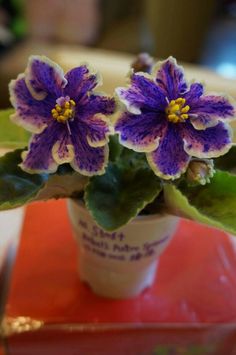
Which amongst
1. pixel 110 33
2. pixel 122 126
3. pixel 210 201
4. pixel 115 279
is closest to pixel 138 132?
pixel 122 126

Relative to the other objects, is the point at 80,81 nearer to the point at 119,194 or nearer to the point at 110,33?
the point at 119,194

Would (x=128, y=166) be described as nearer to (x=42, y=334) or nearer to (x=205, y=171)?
(x=205, y=171)

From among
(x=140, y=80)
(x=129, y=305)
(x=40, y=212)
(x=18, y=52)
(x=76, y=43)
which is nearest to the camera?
(x=140, y=80)

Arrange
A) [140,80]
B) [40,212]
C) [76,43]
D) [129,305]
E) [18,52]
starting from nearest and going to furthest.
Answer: [140,80]
[129,305]
[40,212]
[18,52]
[76,43]

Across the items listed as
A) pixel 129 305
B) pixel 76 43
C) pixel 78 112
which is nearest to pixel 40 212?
pixel 129 305

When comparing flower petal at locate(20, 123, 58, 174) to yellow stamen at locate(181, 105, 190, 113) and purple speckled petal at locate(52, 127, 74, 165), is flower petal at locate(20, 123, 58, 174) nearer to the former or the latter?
purple speckled petal at locate(52, 127, 74, 165)

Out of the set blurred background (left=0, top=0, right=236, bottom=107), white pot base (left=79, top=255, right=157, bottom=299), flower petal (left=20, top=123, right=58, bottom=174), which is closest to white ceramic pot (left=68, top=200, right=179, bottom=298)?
white pot base (left=79, top=255, right=157, bottom=299)
